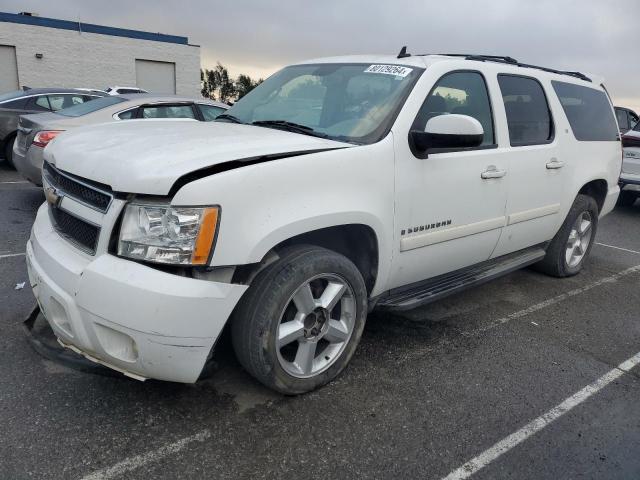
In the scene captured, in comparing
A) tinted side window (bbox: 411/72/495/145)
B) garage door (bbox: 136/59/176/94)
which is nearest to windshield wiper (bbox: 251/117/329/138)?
tinted side window (bbox: 411/72/495/145)

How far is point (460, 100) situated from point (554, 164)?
4.00 ft

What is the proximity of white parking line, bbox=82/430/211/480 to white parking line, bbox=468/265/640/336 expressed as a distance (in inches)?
83.9

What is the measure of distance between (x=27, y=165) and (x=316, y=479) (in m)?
5.97

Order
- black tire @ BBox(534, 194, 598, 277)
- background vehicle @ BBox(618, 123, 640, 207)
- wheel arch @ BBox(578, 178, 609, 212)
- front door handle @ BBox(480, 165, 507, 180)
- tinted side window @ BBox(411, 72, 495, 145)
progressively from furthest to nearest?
background vehicle @ BBox(618, 123, 640, 207), wheel arch @ BBox(578, 178, 609, 212), black tire @ BBox(534, 194, 598, 277), front door handle @ BBox(480, 165, 507, 180), tinted side window @ BBox(411, 72, 495, 145)

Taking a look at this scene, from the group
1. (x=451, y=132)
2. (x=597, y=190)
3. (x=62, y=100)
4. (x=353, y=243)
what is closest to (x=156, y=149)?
(x=353, y=243)

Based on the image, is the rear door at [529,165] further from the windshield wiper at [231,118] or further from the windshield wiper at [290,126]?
the windshield wiper at [231,118]

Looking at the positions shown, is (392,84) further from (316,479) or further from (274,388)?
(316,479)

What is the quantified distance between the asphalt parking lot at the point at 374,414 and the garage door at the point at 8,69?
92.9ft

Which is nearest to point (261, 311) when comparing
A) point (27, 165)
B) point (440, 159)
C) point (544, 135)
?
point (440, 159)

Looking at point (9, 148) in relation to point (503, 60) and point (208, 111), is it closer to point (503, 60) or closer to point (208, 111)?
point (208, 111)

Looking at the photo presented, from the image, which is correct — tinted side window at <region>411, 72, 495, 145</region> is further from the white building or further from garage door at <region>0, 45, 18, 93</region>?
the white building

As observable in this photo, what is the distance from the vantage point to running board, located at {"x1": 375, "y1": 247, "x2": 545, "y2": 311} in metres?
3.33

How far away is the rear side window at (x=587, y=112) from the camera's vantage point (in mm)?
4656

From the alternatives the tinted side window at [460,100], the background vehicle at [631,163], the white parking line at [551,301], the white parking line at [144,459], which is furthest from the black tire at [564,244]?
the background vehicle at [631,163]
